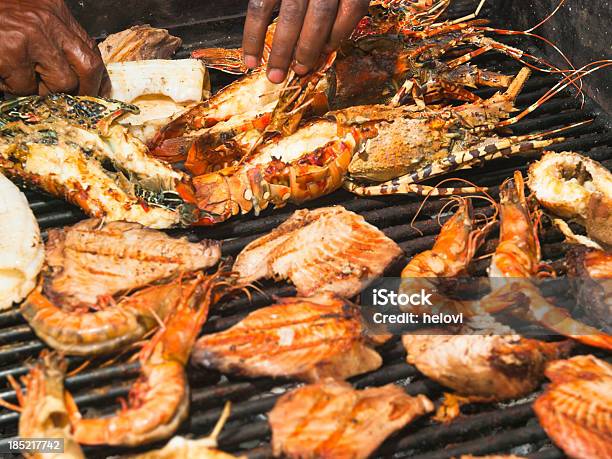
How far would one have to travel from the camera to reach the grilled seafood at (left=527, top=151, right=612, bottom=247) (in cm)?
391

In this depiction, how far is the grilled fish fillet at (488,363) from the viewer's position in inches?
128

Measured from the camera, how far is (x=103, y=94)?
499cm

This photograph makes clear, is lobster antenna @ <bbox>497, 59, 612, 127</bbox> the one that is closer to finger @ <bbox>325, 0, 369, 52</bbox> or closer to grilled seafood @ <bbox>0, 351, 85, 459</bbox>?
finger @ <bbox>325, 0, 369, 52</bbox>

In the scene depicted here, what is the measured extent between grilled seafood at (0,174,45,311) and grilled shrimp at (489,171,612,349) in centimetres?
255

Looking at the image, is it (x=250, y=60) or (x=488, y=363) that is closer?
(x=488, y=363)

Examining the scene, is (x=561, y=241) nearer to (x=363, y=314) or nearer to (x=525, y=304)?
(x=525, y=304)

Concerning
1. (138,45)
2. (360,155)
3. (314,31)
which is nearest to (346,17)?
(314,31)

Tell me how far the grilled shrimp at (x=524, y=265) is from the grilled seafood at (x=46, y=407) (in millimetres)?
2218

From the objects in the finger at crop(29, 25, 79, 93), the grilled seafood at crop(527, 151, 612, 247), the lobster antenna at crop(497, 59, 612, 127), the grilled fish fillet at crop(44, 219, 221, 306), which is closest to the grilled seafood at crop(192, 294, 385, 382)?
the grilled fish fillet at crop(44, 219, 221, 306)

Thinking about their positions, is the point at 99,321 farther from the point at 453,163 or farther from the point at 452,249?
the point at 453,163

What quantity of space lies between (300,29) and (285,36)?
0.34 feet

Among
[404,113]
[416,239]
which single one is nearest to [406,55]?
[404,113]

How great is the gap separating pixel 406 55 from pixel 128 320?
2960 mm

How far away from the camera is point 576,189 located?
3.99 metres
